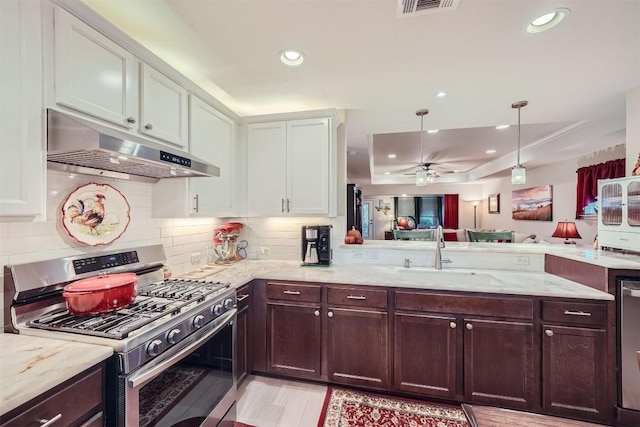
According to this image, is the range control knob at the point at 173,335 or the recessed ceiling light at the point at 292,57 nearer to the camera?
the range control knob at the point at 173,335

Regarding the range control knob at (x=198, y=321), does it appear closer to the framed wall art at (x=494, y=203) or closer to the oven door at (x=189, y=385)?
the oven door at (x=189, y=385)

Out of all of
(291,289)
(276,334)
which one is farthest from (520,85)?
(276,334)

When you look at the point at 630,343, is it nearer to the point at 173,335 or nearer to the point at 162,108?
the point at 173,335

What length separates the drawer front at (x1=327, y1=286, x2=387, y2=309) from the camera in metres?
2.02

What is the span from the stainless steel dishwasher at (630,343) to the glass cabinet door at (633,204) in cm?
52

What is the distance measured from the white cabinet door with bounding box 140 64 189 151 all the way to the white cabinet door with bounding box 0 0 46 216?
503mm

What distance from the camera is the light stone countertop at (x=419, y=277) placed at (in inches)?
71.8

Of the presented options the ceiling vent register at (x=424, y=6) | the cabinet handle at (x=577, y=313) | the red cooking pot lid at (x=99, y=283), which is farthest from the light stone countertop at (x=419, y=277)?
the ceiling vent register at (x=424, y=6)

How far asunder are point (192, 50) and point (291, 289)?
6.00 ft

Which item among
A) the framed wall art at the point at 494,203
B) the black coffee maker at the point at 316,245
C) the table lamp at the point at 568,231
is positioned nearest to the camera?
the black coffee maker at the point at 316,245

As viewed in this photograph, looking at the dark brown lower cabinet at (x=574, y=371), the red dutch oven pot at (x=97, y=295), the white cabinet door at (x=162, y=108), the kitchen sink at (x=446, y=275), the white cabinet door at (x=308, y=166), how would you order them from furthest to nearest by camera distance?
the white cabinet door at (x=308, y=166)
the kitchen sink at (x=446, y=275)
the dark brown lower cabinet at (x=574, y=371)
the white cabinet door at (x=162, y=108)
the red dutch oven pot at (x=97, y=295)

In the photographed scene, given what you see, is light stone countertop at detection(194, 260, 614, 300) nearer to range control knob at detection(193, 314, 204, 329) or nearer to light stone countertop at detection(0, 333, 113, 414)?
range control knob at detection(193, 314, 204, 329)

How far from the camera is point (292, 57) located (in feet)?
5.97

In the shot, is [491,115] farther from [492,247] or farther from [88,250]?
[88,250]
